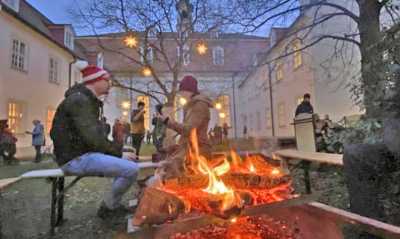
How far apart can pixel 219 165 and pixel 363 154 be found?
4.13ft

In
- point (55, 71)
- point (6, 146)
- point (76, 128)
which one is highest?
point (55, 71)

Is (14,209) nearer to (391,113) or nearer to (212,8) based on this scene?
(391,113)

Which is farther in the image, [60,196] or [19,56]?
[19,56]

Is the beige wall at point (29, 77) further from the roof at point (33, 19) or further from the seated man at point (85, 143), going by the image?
the seated man at point (85, 143)

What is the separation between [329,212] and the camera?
1.98m

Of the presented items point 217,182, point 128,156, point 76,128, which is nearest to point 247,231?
point 217,182

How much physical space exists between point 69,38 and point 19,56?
238 inches

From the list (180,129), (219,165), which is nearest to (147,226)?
(219,165)

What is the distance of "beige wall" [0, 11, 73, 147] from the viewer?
1315 centimetres

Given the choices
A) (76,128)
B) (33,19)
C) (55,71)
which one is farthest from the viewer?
(55,71)

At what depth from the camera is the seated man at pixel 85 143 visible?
9.36 feet

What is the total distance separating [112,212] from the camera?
11.3 feet

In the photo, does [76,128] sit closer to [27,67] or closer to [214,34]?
[214,34]

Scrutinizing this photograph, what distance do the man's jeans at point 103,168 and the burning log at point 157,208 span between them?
112 centimetres
